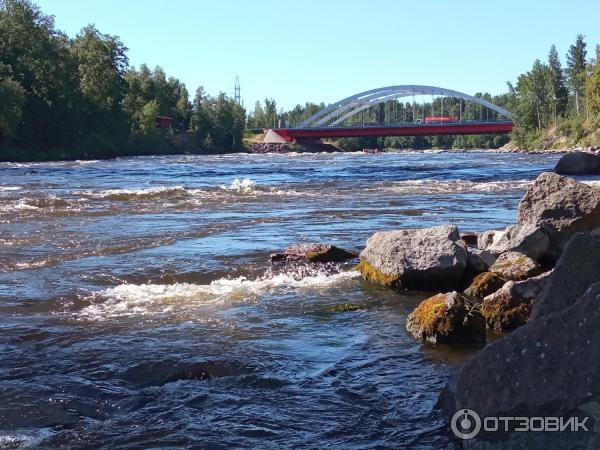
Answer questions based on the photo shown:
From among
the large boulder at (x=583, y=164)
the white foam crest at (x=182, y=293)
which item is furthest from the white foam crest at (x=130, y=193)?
the large boulder at (x=583, y=164)

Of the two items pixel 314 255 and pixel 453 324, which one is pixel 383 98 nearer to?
pixel 314 255

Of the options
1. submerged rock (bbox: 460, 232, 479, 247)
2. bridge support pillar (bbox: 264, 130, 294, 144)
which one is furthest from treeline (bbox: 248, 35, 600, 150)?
submerged rock (bbox: 460, 232, 479, 247)

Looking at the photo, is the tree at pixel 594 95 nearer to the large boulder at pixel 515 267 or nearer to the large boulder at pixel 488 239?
the large boulder at pixel 488 239

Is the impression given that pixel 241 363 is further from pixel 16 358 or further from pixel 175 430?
pixel 16 358

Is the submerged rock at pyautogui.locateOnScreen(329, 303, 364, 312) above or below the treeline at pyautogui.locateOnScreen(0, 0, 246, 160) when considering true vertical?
below

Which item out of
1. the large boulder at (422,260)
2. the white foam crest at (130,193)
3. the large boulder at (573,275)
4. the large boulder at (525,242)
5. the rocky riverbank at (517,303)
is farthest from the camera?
the white foam crest at (130,193)

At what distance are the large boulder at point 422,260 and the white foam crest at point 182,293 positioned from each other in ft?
2.60

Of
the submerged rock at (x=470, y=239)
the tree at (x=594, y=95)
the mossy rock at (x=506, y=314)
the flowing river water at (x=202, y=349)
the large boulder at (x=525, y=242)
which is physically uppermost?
the tree at (x=594, y=95)

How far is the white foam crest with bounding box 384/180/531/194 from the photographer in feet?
86.8

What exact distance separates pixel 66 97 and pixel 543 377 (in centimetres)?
8639

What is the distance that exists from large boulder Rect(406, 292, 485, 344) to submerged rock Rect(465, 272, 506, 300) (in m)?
1.45

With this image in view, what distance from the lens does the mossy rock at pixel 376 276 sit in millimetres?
8922

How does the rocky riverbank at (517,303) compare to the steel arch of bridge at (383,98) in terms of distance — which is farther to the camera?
the steel arch of bridge at (383,98)

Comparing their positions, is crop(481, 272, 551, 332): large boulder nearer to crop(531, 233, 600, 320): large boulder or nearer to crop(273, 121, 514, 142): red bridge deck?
crop(531, 233, 600, 320): large boulder
